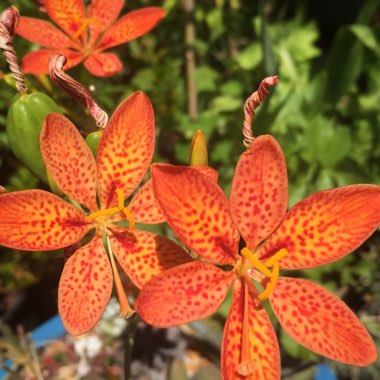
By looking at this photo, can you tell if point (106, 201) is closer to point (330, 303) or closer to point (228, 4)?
point (330, 303)

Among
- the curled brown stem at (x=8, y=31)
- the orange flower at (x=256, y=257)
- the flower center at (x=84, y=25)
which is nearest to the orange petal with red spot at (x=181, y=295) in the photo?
the orange flower at (x=256, y=257)

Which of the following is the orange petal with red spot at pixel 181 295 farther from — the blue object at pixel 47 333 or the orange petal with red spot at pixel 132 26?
the blue object at pixel 47 333

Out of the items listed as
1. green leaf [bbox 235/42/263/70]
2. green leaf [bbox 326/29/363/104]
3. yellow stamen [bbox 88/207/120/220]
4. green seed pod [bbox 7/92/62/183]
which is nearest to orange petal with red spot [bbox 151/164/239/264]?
yellow stamen [bbox 88/207/120/220]

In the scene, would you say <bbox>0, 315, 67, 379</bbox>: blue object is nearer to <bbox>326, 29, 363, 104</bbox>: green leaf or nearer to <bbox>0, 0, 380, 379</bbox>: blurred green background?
<bbox>0, 0, 380, 379</bbox>: blurred green background

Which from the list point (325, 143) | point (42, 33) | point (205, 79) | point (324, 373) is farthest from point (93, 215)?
point (205, 79)

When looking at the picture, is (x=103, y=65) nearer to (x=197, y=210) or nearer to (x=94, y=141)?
(x=94, y=141)

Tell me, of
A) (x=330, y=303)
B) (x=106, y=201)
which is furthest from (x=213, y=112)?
(x=330, y=303)
